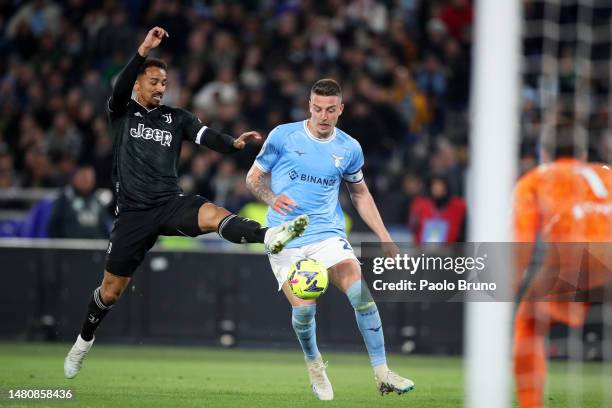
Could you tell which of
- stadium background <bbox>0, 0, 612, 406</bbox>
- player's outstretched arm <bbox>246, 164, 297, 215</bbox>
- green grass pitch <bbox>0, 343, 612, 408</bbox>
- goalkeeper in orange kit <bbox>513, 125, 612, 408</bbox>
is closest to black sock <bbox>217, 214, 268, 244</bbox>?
player's outstretched arm <bbox>246, 164, 297, 215</bbox>

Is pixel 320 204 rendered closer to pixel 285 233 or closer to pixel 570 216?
pixel 285 233

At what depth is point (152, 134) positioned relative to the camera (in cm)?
881

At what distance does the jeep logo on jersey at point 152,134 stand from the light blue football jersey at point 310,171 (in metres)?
0.72

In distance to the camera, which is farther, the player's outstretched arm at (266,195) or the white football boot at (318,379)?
the white football boot at (318,379)

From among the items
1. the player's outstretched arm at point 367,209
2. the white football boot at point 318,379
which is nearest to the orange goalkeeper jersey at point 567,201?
the player's outstretched arm at point 367,209

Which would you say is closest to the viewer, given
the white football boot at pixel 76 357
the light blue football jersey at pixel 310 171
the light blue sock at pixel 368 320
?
→ the light blue sock at pixel 368 320

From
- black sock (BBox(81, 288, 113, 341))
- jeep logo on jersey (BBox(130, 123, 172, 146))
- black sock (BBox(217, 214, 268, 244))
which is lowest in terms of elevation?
black sock (BBox(81, 288, 113, 341))

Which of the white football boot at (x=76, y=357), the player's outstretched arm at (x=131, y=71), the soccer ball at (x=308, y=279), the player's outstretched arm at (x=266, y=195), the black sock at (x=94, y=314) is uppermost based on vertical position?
the player's outstretched arm at (x=131, y=71)

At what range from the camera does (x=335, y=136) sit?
8.88m

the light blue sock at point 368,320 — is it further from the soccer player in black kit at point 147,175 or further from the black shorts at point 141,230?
the black shorts at point 141,230

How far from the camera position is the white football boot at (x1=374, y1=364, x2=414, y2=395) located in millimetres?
8266

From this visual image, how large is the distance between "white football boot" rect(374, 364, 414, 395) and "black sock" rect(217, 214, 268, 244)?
1.28 metres

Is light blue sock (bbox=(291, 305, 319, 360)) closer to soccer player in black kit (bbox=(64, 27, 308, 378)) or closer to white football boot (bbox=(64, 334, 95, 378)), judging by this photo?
soccer player in black kit (bbox=(64, 27, 308, 378))

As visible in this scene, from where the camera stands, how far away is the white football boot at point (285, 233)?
7.91 metres
